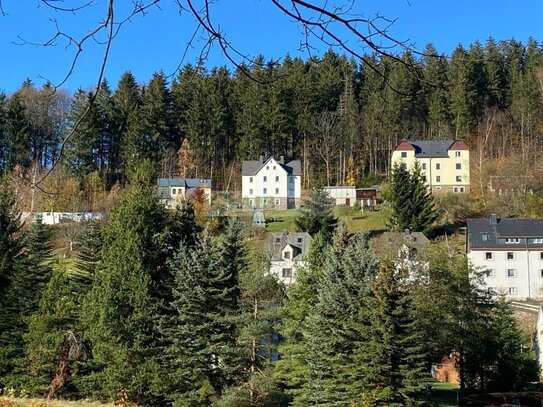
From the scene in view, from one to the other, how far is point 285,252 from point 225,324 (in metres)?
17.3

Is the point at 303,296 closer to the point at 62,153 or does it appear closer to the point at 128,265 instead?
the point at 128,265

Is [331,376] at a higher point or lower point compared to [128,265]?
lower

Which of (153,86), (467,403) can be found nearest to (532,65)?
(153,86)

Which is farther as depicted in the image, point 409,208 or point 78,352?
point 409,208

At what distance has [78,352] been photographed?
65.0 ft

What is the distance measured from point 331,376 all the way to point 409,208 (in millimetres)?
25368

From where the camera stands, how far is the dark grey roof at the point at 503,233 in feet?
114

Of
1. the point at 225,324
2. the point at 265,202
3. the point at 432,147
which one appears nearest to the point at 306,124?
the point at 265,202

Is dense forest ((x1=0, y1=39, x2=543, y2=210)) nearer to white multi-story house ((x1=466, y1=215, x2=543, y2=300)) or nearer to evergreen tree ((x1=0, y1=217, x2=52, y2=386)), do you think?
white multi-story house ((x1=466, y1=215, x2=543, y2=300))

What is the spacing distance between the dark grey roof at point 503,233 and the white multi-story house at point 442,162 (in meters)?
17.1

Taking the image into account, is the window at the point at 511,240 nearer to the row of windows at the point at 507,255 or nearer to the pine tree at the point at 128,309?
the row of windows at the point at 507,255

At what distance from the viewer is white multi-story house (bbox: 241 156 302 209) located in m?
54.2

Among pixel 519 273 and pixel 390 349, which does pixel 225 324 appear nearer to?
pixel 390 349

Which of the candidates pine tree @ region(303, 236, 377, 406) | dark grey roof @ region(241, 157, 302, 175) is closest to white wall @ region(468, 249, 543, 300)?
pine tree @ region(303, 236, 377, 406)
